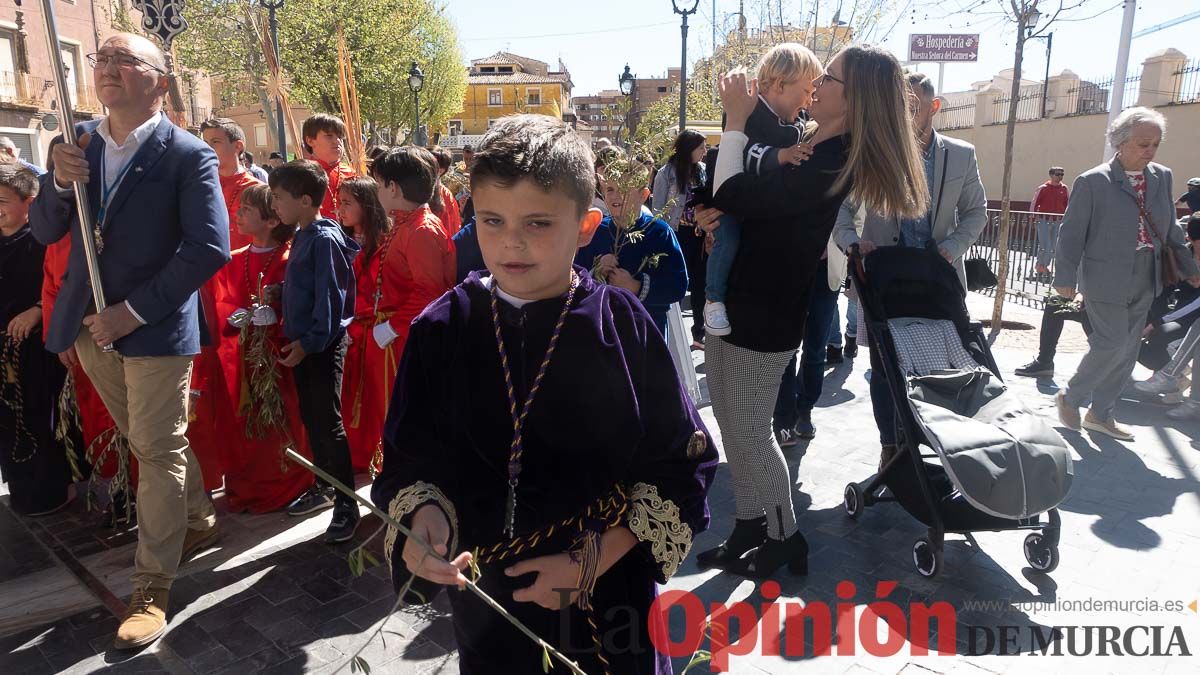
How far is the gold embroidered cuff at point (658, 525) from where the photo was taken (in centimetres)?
163

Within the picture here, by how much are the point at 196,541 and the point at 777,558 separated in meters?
2.93

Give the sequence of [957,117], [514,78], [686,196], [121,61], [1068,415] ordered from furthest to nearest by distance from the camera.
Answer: [514,78]
[957,117]
[686,196]
[1068,415]
[121,61]

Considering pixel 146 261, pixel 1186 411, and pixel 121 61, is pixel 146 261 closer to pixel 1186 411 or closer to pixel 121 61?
pixel 121 61

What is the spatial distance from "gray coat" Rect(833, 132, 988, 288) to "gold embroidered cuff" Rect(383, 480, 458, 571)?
3.40 m

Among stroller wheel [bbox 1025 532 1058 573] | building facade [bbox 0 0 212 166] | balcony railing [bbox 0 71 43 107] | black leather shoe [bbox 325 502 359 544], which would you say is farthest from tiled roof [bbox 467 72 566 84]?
stroller wheel [bbox 1025 532 1058 573]

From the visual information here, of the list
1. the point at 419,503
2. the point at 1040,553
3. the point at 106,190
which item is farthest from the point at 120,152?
the point at 1040,553

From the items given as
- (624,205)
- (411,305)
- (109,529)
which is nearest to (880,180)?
(624,205)

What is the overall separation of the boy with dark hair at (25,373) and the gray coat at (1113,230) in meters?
6.54

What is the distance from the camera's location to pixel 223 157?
5867 millimetres

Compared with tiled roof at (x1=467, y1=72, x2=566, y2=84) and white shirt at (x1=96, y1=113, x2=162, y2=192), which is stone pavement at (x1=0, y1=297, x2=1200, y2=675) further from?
tiled roof at (x1=467, y1=72, x2=566, y2=84)

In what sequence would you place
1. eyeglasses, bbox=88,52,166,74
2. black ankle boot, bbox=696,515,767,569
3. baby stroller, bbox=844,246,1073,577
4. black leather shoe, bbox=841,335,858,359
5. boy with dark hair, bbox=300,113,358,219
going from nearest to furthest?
1. eyeglasses, bbox=88,52,166,74
2. baby stroller, bbox=844,246,1073,577
3. black ankle boot, bbox=696,515,767,569
4. boy with dark hair, bbox=300,113,358,219
5. black leather shoe, bbox=841,335,858,359

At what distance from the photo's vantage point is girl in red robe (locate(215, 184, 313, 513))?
4.22 metres

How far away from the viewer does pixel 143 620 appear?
3080mm

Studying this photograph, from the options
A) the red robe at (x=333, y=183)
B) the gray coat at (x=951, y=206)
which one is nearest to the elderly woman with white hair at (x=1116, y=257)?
the gray coat at (x=951, y=206)
